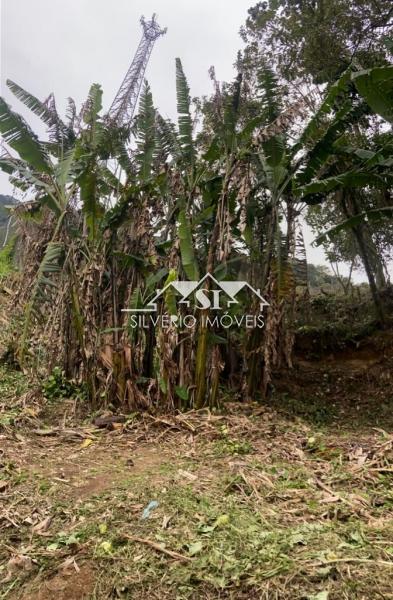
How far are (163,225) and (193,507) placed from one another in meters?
3.72

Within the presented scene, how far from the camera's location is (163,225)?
5641mm

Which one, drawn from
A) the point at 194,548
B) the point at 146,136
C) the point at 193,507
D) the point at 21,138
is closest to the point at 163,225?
the point at 146,136

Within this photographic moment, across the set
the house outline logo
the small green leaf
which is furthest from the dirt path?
the house outline logo

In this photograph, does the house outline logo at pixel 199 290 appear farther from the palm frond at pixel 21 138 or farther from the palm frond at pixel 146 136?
the palm frond at pixel 21 138

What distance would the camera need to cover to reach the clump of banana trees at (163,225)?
4.95 metres

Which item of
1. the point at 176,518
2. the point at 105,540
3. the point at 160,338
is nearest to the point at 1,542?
the point at 105,540

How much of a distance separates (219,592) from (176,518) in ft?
2.28

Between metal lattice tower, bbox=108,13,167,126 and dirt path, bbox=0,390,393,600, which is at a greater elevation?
metal lattice tower, bbox=108,13,167,126

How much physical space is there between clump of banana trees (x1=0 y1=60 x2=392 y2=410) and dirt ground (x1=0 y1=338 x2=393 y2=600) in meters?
0.67

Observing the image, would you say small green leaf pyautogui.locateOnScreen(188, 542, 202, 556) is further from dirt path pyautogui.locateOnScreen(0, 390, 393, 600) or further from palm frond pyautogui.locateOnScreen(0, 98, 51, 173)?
palm frond pyautogui.locateOnScreen(0, 98, 51, 173)

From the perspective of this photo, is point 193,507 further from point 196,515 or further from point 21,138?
point 21,138

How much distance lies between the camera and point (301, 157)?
534cm

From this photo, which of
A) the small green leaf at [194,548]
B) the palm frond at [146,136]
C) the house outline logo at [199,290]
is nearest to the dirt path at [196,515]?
the small green leaf at [194,548]

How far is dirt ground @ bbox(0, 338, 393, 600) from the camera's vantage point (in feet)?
6.88
